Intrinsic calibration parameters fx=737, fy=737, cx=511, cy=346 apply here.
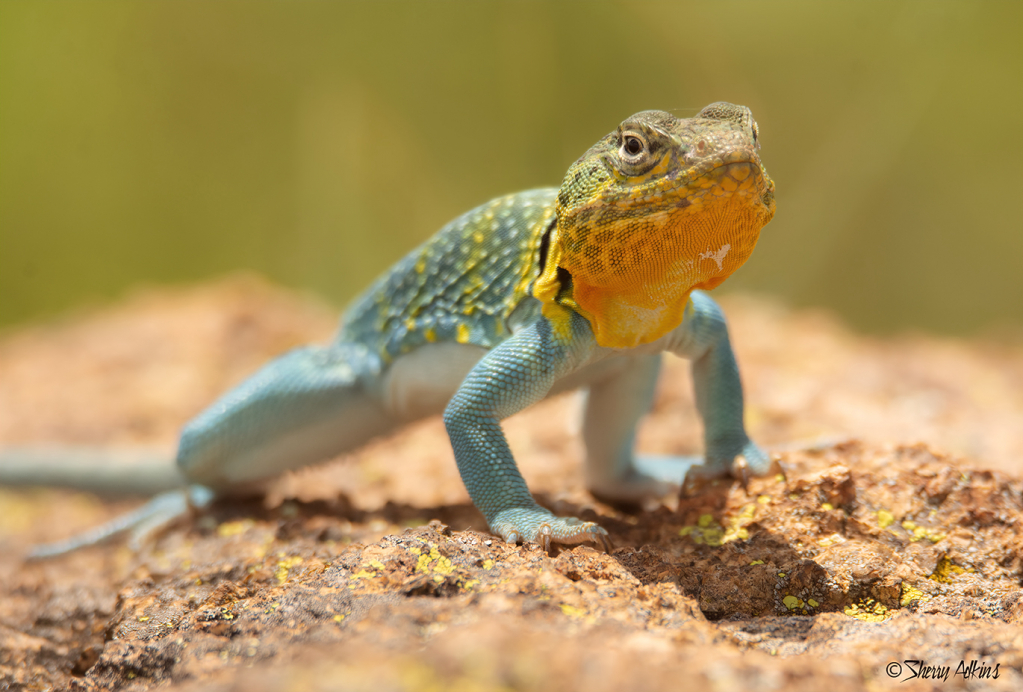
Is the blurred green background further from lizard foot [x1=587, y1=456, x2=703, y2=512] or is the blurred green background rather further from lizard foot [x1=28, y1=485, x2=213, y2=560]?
lizard foot [x1=28, y1=485, x2=213, y2=560]

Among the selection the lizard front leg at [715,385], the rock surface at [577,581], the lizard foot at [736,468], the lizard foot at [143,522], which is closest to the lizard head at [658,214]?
the lizard front leg at [715,385]

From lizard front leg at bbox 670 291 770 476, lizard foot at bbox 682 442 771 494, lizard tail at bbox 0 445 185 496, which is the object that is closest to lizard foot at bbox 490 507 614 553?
lizard foot at bbox 682 442 771 494

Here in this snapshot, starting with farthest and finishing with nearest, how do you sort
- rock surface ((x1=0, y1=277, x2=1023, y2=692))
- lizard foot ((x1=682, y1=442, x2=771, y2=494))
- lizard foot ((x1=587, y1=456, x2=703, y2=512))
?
lizard foot ((x1=587, y1=456, x2=703, y2=512))
lizard foot ((x1=682, y1=442, x2=771, y2=494))
rock surface ((x1=0, y1=277, x2=1023, y2=692))

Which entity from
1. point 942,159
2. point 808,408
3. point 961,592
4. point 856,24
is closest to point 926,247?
point 942,159

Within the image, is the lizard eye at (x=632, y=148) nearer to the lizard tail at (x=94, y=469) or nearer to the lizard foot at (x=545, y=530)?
the lizard foot at (x=545, y=530)

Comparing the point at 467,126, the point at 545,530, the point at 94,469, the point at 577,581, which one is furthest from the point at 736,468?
the point at 467,126

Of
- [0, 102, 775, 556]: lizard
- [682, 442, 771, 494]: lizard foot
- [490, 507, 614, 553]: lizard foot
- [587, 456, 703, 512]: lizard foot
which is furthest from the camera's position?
[587, 456, 703, 512]: lizard foot

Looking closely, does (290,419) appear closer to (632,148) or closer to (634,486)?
(634,486)
